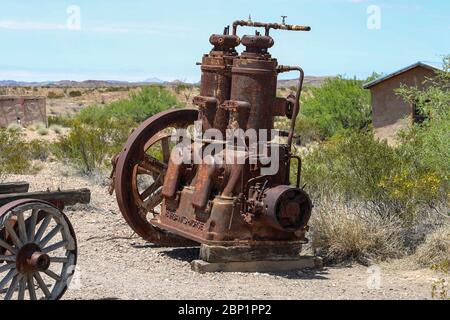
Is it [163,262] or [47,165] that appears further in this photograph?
[47,165]

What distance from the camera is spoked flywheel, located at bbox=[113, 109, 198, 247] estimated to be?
10281 mm

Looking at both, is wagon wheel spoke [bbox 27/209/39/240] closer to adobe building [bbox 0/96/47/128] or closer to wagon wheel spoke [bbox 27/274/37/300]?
wagon wheel spoke [bbox 27/274/37/300]

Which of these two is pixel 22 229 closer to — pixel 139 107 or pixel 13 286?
pixel 13 286

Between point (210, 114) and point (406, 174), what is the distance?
9.60 ft

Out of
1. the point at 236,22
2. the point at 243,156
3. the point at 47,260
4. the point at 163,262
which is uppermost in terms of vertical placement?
the point at 236,22

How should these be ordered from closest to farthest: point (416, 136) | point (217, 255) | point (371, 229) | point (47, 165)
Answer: point (217, 255) < point (371, 229) < point (416, 136) < point (47, 165)

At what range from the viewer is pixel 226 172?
9.38 m

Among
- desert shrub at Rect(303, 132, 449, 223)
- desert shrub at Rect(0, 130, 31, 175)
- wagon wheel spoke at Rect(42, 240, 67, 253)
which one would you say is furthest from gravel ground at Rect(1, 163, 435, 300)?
desert shrub at Rect(0, 130, 31, 175)

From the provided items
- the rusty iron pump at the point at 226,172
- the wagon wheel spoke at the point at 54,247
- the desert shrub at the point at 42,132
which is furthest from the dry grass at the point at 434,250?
the desert shrub at the point at 42,132

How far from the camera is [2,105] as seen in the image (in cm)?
3672

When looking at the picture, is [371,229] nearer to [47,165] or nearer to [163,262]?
[163,262]

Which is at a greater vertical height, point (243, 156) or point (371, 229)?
point (243, 156)

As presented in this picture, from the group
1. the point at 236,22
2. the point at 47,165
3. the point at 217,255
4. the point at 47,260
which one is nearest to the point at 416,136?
the point at 236,22

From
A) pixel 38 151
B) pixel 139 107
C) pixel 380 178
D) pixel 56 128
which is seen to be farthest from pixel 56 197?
pixel 139 107
